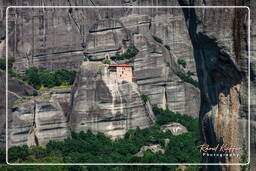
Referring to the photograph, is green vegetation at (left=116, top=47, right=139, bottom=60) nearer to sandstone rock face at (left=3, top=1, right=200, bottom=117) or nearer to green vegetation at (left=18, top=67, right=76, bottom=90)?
sandstone rock face at (left=3, top=1, right=200, bottom=117)

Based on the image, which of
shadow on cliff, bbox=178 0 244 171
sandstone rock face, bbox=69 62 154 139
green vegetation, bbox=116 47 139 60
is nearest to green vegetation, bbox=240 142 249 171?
shadow on cliff, bbox=178 0 244 171

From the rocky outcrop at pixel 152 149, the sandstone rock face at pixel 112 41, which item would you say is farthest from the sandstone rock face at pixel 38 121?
the sandstone rock face at pixel 112 41

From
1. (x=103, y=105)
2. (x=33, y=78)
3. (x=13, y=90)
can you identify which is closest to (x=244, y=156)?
(x=103, y=105)

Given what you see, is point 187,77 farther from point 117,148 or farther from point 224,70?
point 224,70

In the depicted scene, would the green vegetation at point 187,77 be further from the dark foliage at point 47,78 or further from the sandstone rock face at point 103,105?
the dark foliage at point 47,78

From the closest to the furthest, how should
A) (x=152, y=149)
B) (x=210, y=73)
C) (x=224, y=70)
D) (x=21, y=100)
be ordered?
(x=224, y=70)
(x=210, y=73)
(x=152, y=149)
(x=21, y=100)

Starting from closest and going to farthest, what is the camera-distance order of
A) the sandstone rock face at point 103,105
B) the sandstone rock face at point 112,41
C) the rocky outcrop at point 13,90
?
the rocky outcrop at point 13,90
the sandstone rock face at point 103,105
the sandstone rock face at point 112,41

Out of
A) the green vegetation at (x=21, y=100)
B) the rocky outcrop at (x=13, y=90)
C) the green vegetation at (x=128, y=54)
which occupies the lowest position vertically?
the green vegetation at (x=21, y=100)
